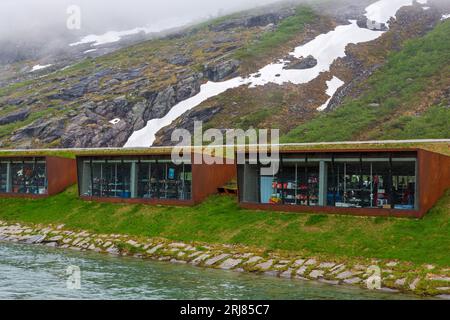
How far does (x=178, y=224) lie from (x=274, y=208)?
7576 millimetres

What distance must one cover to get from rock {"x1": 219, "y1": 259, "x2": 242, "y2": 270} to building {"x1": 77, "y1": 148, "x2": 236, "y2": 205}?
49.7 ft

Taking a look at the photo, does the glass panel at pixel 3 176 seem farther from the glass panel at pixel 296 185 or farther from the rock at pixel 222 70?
the rock at pixel 222 70

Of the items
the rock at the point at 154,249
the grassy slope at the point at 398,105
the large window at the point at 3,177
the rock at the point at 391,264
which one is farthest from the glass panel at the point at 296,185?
the grassy slope at the point at 398,105

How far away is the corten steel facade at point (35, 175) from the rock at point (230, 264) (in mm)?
32174

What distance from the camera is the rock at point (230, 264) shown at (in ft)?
123

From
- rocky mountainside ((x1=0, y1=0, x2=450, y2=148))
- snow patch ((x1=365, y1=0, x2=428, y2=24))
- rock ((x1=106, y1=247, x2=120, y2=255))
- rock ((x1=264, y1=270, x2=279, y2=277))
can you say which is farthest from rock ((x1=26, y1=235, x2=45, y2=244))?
snow patch ((x1=365, y1=0, x2=428, y2=24))

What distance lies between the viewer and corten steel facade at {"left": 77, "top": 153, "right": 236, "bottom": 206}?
176ft

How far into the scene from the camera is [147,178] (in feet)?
184

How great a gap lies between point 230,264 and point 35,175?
1370 inches

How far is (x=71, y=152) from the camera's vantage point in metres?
75.9

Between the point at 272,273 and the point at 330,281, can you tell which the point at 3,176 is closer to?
the point at 272,273

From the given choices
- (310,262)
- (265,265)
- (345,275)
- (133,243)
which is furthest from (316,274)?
(133,243)
